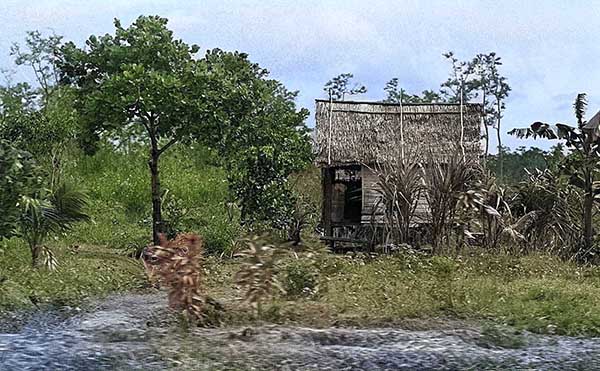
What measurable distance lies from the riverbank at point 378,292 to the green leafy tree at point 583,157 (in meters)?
2.56

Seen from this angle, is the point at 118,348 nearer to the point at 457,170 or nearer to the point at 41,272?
the point at 41,272

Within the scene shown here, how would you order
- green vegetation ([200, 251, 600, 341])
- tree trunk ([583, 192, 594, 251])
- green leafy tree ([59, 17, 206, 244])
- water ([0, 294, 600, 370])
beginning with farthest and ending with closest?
tree trunk ([583, 192, 594, 251]) < green leafy tree ([59, 17, 206, 244]) < green vegetation ([200, 251, 600, 341]) < water ([0, 294, 600, 370])

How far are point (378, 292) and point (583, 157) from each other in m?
6.13

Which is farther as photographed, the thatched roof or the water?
the thatched roof

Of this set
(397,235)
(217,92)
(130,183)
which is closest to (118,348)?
(217,92)

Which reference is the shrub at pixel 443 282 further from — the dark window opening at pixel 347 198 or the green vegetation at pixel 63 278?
the dark window opening at pixel 347 198

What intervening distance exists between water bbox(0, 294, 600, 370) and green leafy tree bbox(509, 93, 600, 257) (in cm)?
637

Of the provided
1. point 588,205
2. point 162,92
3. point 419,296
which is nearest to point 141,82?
point 162,92

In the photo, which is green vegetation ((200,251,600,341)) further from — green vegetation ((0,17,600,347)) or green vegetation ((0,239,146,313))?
green vegetation ((0,239,146,313))

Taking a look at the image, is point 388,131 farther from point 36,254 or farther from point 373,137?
point 36,254

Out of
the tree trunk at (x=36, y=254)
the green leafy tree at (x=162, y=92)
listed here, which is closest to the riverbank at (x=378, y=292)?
the tree trunk at (x=36, y=254)

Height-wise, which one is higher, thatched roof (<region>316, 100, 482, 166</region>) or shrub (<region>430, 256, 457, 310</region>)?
thatched roof (<region>316, 100, 482, 166</region>)

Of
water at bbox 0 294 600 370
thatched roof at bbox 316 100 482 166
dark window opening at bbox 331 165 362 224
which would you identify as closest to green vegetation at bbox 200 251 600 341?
water at bbox 0 294 600 370

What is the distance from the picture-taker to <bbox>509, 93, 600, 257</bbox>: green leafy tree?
13.0 m
